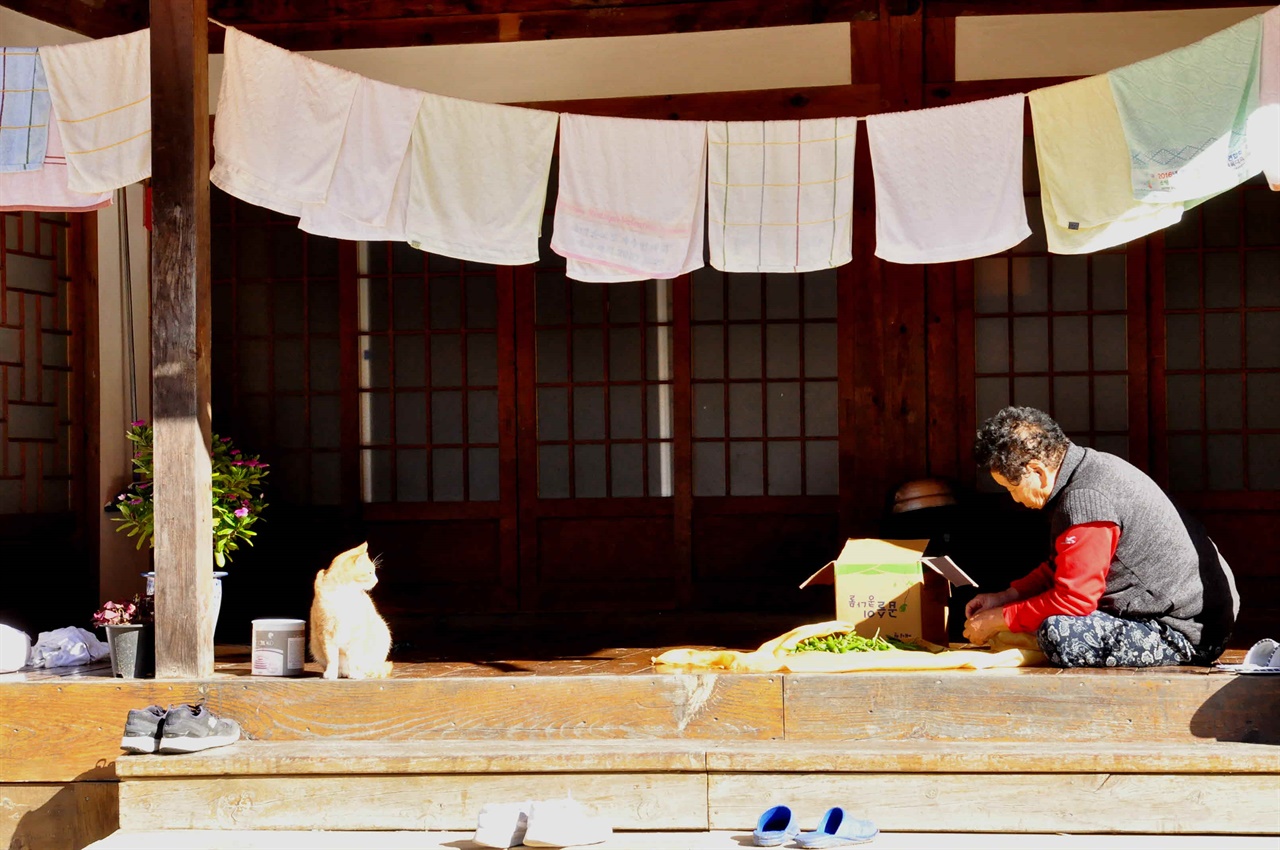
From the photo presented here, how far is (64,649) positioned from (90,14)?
3.64 metres

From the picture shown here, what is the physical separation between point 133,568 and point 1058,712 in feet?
17.2

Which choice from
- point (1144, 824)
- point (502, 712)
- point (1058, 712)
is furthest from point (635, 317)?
point (1144, 824)

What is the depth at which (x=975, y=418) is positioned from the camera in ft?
22.9

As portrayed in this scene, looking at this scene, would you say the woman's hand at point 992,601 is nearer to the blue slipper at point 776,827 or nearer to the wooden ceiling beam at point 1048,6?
the blue slipper at point 776,827

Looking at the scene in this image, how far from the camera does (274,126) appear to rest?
531 cm

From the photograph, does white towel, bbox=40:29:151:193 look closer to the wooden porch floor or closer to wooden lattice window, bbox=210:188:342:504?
the wooden porch floor

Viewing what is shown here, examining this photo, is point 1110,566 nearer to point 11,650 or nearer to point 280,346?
point 11,650

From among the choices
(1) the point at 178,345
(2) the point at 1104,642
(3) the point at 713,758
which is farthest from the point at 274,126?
(2) the point at 1104,642

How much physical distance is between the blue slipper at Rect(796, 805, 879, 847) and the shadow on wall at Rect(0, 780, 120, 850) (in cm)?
271

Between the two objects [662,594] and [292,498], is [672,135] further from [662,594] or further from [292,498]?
[292,498]

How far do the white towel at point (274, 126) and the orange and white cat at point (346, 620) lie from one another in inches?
60.8

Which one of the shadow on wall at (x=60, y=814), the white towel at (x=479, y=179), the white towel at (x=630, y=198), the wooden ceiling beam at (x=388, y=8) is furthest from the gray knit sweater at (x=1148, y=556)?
the shadow on wall at (x=60, y=814)

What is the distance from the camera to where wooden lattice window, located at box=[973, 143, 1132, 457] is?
22.9 feet

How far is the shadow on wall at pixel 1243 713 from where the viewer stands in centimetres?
443
